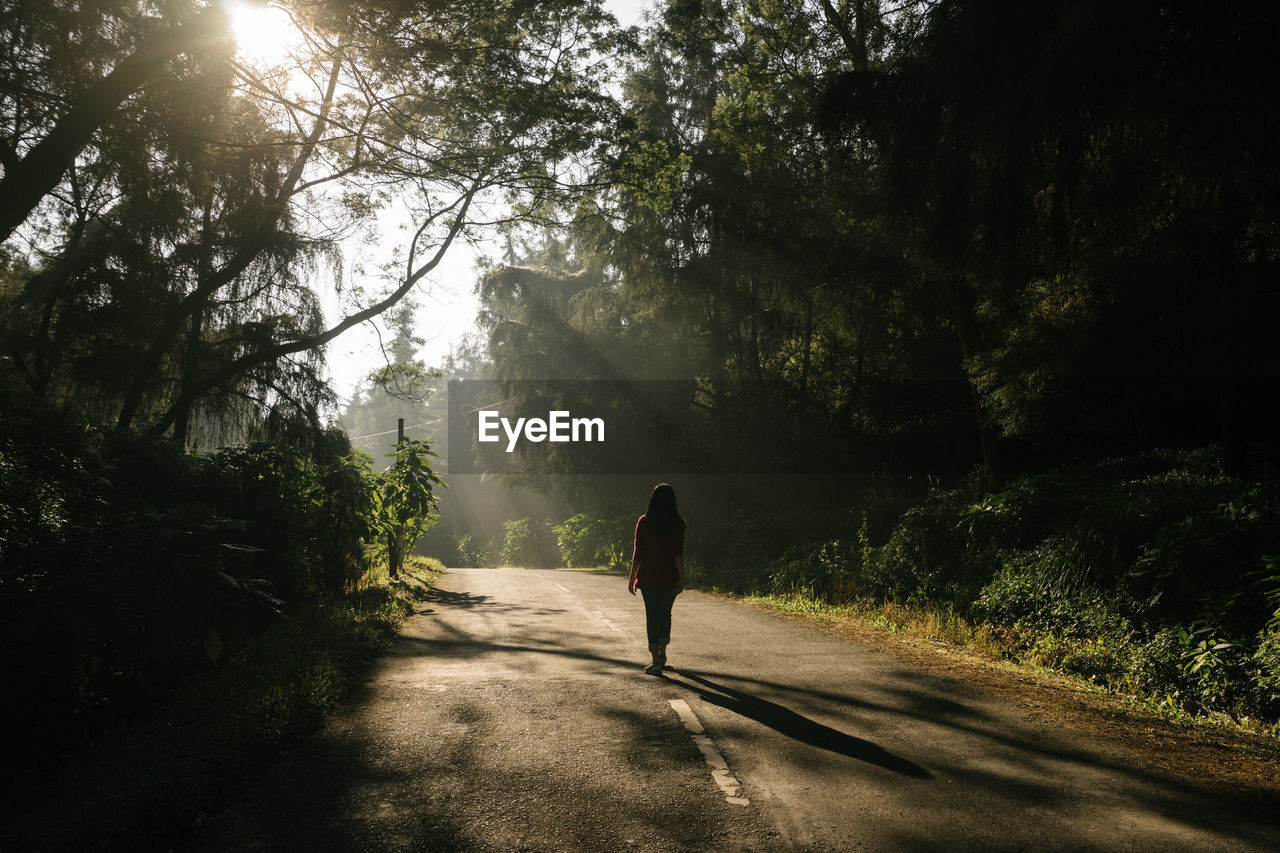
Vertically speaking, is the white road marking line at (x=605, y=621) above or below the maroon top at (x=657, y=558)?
below

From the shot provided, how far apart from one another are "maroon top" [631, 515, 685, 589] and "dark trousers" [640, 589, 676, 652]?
0.08 metres

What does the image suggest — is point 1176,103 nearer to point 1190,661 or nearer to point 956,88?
point 956,88

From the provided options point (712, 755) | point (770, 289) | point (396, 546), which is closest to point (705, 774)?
point (712, 755)

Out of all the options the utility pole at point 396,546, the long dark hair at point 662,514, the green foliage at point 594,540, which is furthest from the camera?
the green foliage at point 594,540

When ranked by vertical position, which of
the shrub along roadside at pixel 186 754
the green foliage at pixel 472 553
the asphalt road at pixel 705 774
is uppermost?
the shrub along roadside at pixel 186 754

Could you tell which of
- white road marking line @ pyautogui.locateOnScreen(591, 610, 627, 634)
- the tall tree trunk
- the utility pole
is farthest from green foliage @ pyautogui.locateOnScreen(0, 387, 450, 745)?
the tall tree trunk

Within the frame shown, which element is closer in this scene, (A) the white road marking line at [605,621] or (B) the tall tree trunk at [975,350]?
(A) the white road marking line at [605,621]

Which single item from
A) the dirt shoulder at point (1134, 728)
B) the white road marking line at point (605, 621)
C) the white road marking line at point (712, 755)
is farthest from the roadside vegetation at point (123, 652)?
the dirt shoulder at point (1134, 728)

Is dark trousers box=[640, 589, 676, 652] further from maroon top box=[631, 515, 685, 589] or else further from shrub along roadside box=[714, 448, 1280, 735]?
shrub along roadside box=[714, 448, 1280, 735]

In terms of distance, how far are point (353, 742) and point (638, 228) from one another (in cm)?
2186

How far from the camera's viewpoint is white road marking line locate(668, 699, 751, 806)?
5160 mm

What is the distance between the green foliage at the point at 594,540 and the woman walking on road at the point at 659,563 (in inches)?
1001

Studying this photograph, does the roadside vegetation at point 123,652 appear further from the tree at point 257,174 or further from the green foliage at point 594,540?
the green foliage at point 594,540

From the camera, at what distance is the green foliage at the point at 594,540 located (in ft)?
118
